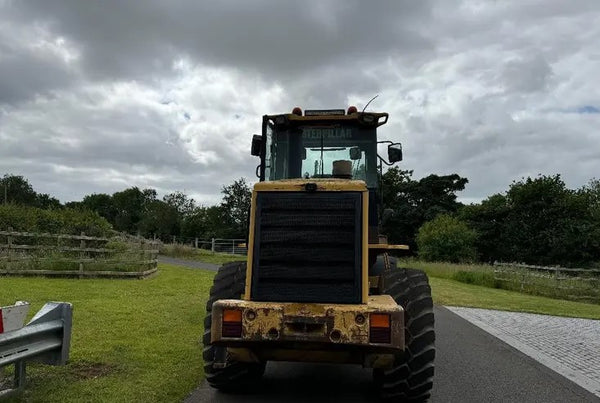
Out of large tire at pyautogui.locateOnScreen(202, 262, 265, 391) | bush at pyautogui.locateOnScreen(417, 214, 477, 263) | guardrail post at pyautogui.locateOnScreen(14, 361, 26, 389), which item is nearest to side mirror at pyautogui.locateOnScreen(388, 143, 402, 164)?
large tire at pyautogui.locateOnScreen(202, 262, 265, 391)

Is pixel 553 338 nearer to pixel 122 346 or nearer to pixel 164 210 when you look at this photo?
pixel 122 346

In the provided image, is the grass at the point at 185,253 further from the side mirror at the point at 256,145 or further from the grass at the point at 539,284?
the side mirror at the point at 256,145

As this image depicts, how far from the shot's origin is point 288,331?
15.8 feet

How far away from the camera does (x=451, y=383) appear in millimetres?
6559

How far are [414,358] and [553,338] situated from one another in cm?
702

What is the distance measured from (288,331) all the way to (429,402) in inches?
73.9

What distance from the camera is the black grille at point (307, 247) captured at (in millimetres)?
5113

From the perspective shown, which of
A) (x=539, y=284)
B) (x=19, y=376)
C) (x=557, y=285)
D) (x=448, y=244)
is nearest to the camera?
(x=19, y=376)

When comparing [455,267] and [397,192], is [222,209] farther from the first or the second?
[455,267]

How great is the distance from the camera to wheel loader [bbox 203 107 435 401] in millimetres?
4762

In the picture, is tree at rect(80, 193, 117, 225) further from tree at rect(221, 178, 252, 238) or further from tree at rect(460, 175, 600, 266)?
tree at rect(460, 175, 600, 266)

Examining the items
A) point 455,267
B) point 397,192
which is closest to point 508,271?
point 455,267

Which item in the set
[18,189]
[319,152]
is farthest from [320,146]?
[18,189]

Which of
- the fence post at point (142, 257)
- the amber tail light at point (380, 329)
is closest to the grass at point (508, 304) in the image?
the fence post at point (142, 257)
